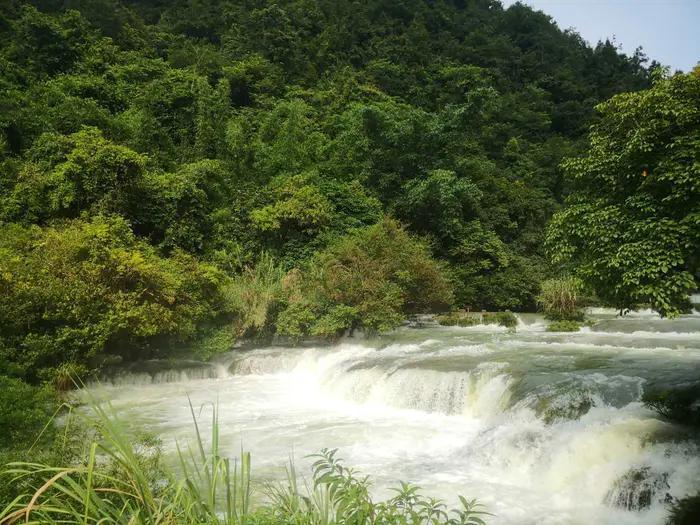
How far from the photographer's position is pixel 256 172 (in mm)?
23516

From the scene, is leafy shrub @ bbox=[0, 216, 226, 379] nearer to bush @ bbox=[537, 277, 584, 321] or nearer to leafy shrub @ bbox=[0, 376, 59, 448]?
leafy shrub @ bbox=[0, 376, 59, 448]

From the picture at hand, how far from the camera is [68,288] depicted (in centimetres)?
1034

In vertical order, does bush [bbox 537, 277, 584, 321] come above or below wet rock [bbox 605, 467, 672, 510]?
above

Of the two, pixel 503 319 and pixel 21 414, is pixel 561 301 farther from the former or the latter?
pixel 21 414

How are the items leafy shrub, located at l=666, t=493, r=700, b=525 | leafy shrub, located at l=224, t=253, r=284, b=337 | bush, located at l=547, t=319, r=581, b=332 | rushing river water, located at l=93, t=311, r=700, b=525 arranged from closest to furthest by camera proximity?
leafy shrub, located at l=666, t=493, r=700, b=525 → rushing river water, located at l=93, t=311, r=700, b=525 → leafy shrub, located at l=224, t=253, r=284, b=337 → bush, located at l=547, t=319, r=581, b=332

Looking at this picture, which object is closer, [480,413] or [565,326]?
[480,413]

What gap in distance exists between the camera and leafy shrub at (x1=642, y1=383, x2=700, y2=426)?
6525mm

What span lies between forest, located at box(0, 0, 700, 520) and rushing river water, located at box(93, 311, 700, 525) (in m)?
1.64

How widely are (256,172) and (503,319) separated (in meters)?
13.6

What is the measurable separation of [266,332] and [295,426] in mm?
7019

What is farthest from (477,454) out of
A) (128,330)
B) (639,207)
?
(128,330)

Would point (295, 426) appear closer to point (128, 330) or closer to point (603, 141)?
point (128, 330)

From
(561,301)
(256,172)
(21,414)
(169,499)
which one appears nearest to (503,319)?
(561,301)

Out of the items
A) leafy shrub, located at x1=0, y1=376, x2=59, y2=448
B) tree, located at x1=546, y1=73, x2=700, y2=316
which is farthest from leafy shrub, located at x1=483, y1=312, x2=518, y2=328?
leafy shrub, located at x1=0, y1=376, x2=59, y2=448
